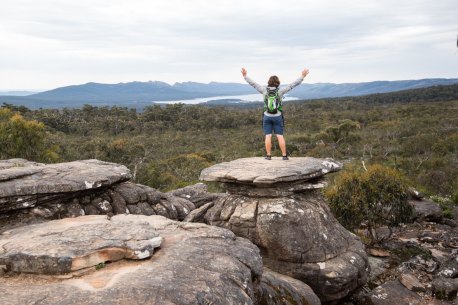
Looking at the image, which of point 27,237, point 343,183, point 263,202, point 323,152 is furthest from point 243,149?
point 27,237

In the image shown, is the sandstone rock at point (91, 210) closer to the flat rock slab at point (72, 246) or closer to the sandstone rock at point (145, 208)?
the sandstone rock at point (145, 208)

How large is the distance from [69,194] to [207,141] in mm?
53635

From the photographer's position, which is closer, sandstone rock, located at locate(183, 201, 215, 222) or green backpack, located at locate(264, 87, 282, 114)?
green backpack, located at locate(264, 87, 282, 114)

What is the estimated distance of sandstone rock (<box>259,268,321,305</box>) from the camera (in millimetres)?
9023

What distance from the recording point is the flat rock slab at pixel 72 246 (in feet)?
23.7

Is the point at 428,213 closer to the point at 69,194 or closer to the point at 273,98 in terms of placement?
the point at 273,98

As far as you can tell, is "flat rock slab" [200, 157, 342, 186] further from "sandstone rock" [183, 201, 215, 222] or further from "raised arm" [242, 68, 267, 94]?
"raised arm" [242, 68, 267, 94]

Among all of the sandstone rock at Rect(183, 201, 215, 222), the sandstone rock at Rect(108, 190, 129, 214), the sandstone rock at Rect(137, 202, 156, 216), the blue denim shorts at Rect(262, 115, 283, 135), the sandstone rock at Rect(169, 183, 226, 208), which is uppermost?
the blue denim shorts at Rect(262, 115, 283, 135)

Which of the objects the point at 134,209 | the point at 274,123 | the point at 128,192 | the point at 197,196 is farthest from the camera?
the point at 197,196

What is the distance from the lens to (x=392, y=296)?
12102 mm

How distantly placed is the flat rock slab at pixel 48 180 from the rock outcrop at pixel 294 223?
332 cm

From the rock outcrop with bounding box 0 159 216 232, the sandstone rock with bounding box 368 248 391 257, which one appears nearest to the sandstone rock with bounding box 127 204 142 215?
the rock outcrop with bounding box 0 159 216 232

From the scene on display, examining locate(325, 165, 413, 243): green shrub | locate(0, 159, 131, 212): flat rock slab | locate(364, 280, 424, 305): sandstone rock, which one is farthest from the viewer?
locate(325, 165, 413, 243): green shrub

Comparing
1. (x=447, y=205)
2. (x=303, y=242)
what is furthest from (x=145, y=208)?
(x=447, y=205)
